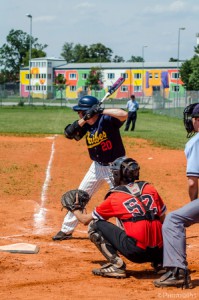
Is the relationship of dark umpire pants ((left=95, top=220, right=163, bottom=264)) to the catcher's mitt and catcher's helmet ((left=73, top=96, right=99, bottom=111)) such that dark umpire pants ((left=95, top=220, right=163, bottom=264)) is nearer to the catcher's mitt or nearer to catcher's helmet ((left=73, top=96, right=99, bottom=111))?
the catcher's mitt

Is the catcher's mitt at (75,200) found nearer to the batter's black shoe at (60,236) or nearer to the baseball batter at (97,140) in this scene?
the baseball batter at (97,140)

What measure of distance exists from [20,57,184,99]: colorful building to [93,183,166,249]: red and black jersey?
94709mm

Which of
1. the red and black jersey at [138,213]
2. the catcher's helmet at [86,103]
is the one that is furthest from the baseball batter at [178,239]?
the catcher's helmet at [86,103]

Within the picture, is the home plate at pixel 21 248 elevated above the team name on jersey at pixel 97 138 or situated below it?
below

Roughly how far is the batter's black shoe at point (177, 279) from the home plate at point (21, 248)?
7.36 feet

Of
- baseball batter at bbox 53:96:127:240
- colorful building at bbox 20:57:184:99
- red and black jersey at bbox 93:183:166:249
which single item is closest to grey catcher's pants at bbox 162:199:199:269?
red and black jersey at bbox 93:183:166:249

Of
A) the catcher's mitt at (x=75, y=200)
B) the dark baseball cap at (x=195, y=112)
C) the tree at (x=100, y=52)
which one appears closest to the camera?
the dark baseball cap at (x=195, y=112)

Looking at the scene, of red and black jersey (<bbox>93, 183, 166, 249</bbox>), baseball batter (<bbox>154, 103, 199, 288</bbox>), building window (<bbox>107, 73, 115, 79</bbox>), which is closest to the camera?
baseball batter (<bbox>154, 103, 199, 288</bbox>)

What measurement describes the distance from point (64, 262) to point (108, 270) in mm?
946

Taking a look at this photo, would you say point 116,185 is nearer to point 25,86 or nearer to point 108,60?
point 25,86

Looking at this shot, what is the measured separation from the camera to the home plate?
7.95 meters

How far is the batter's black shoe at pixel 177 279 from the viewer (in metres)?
6.22

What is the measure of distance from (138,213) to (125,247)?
396mm

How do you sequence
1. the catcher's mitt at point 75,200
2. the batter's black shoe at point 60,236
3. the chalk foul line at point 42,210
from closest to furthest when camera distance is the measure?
the catcher's mitt at point 75,200
the batter's black shoe at point 60,236
the chalk foul line at point 42,210
